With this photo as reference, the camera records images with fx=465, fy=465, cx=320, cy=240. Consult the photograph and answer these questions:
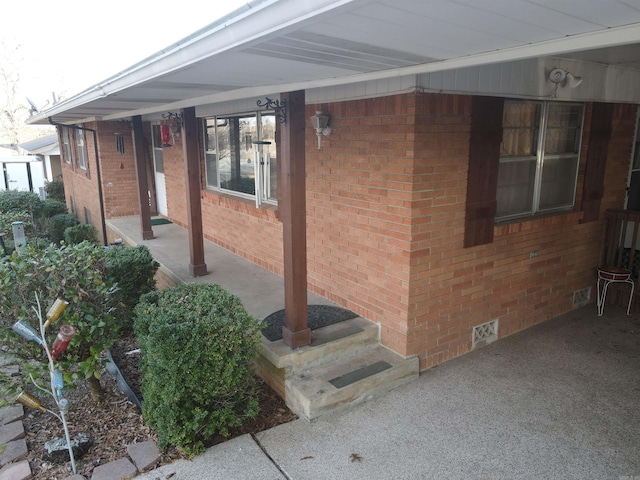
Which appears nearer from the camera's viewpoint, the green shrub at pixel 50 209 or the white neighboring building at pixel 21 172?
the green shrub at pixel 50 209

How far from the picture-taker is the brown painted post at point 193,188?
6094 millimetres

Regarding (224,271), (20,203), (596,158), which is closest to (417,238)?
(596,158)

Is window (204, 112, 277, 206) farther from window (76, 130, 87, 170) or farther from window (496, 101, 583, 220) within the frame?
window (76, 130, 87, 170)

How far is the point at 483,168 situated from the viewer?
173 inches

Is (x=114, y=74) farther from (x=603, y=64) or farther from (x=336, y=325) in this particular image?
(x=603, y=64)

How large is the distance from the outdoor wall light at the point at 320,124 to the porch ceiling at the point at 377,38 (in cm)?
121

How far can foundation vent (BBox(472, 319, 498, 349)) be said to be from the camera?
4.83 meters

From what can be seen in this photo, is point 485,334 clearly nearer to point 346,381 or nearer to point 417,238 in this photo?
point 417,238

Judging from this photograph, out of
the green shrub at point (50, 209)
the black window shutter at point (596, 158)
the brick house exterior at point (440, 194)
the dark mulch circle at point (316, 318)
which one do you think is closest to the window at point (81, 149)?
the green shrub at point (50, 209)

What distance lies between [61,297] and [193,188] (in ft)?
9.44

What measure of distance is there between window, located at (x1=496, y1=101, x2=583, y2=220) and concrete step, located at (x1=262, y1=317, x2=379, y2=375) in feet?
6.24

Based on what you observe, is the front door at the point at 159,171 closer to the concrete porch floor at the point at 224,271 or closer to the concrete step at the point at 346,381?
the concrete porch floor at the point at 224,271

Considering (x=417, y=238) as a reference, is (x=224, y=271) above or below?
below

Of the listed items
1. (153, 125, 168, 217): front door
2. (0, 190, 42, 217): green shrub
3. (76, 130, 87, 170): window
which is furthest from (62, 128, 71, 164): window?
(153, 125, 168, 217): front door
